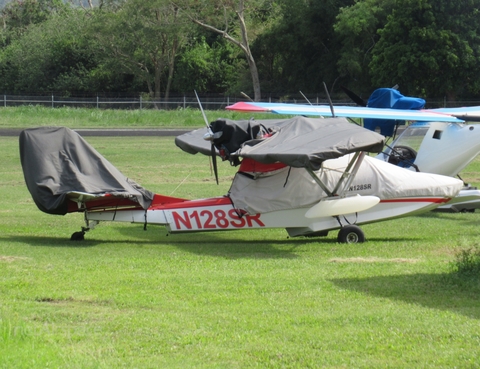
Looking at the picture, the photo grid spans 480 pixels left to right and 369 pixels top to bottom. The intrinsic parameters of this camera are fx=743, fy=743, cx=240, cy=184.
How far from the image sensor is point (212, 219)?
13.7m

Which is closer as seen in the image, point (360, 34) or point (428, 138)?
point (428, 138)

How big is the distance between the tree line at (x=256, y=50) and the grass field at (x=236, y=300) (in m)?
42.0

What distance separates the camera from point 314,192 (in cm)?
1371

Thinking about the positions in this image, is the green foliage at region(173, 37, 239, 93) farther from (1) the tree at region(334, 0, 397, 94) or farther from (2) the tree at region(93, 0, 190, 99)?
(1) the tree at region(334, 0, 397, 94)

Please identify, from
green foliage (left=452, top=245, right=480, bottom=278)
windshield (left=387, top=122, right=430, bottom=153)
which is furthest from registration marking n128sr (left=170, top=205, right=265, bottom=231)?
windshield (left=387, top=122, right=430, bottom=153)

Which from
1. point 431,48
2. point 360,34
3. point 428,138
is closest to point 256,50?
point 360,34

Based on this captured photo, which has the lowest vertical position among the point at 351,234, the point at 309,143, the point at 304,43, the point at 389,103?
the point at 351,234

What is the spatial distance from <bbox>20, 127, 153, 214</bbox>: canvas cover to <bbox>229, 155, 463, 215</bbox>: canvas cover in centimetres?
198

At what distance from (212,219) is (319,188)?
2061 mm

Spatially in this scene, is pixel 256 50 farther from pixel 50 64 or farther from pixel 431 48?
pixel 50 64

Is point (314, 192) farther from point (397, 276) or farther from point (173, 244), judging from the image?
point (397, 276)

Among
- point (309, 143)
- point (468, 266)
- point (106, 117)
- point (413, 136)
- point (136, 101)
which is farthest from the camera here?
point (136, 101)

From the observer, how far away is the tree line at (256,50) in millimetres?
55438

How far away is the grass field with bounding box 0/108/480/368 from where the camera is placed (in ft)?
21.6
